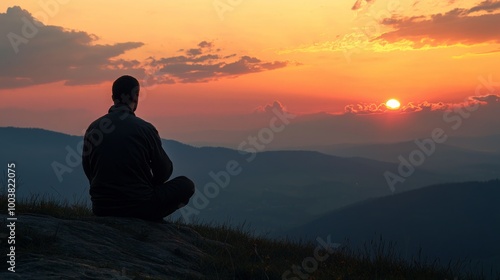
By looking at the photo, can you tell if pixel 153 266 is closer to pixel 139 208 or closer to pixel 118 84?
pixel 139 208

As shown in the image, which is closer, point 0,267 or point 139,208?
point 0,267

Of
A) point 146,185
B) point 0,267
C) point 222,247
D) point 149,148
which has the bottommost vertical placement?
point 0,267

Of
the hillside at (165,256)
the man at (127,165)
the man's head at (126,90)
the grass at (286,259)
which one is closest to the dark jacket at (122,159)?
the man at (127,165)

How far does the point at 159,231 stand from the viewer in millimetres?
8203

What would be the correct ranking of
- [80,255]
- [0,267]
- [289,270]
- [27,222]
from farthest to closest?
[289,270] → [27,222] → [80,255] → [0,267]

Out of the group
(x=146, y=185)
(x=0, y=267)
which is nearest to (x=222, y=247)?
(x=146, y=185)

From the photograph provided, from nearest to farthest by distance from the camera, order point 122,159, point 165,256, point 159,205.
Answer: point 165,256 < point 122,159 < point 159,205

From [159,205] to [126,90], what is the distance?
2.02m

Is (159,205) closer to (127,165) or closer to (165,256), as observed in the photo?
(127,165)

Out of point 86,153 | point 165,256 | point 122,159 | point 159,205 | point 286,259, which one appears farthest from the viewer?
point 286,259

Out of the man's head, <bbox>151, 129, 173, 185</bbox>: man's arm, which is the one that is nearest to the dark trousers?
<bbox>151, 129, 173, 185</bbox>: man's arm

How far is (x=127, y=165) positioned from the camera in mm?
7789

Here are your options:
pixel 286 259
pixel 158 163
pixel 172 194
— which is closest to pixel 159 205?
pixel 172 194

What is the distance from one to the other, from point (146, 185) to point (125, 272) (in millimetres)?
2754
